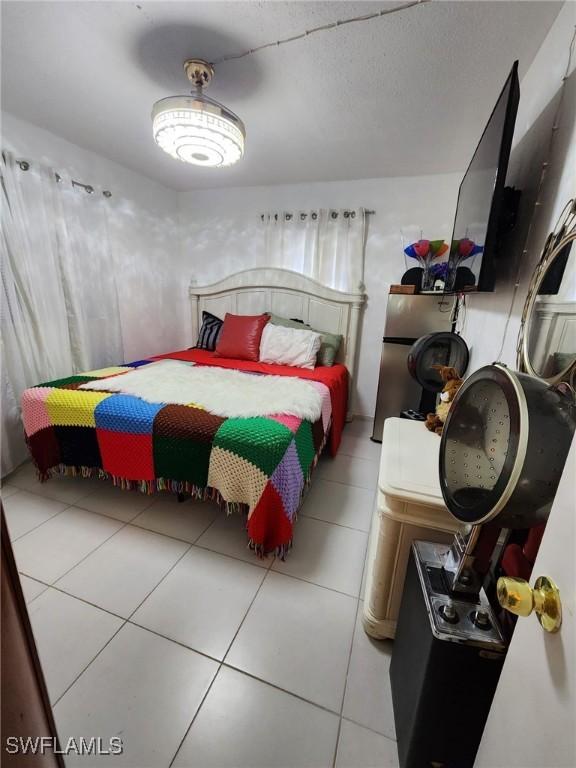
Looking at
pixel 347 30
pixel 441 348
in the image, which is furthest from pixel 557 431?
pixel 347 30

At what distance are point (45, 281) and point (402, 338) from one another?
282cm

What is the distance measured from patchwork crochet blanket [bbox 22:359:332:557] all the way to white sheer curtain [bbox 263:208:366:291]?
181 centimetres

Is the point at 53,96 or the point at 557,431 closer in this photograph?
the point at 557,431

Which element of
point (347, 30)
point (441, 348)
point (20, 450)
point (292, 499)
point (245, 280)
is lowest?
point (20, 450)

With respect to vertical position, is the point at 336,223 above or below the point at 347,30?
below

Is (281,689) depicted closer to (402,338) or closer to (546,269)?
(546,269)

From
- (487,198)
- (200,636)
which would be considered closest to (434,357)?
(487,198)

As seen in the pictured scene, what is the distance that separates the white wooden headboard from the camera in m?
3.07

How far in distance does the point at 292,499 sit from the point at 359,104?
2.22 meters

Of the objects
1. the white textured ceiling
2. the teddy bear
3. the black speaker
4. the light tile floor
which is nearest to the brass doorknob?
the black speaker

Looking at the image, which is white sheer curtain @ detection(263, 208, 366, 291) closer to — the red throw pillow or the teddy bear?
the red throw pillow

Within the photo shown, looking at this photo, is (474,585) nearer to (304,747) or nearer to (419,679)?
(419,679)

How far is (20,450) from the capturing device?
7.18 ft

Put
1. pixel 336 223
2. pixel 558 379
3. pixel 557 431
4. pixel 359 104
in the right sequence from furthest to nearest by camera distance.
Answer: pixel 336 223 → pixel 359 104 → pixel 558 379 → pixel 557 431
